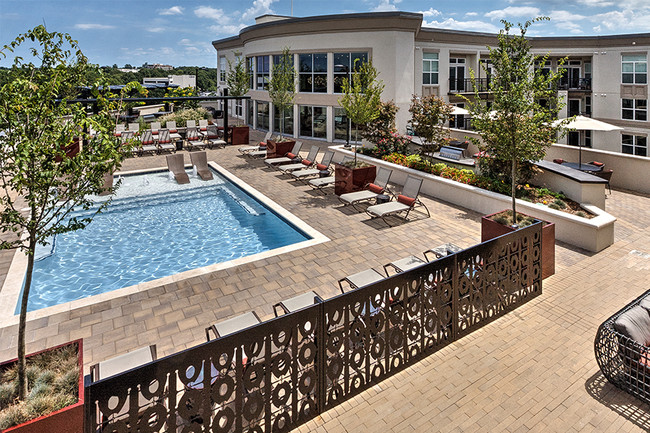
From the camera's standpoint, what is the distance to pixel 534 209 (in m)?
11.0

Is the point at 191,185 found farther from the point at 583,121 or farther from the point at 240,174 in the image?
the point at 583,121

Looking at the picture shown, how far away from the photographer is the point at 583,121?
53.0 feet

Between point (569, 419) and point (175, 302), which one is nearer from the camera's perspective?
point (569, 419)

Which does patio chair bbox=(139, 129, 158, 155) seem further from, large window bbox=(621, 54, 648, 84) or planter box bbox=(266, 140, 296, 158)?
large window bbox=(621, 54, 648, 84)

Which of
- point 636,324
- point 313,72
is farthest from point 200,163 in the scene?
point 636,324

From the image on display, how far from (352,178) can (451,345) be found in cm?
906

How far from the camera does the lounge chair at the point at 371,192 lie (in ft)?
44.1

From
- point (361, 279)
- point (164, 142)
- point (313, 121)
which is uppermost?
point (313, 121)

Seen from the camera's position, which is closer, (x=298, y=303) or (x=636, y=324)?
(x=636, y=324)

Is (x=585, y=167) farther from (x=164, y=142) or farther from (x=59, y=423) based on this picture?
(x=164, y=142)

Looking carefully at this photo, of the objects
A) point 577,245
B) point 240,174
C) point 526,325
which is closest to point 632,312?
point 526,325

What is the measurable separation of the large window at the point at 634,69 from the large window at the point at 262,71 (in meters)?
26.9

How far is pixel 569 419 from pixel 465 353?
1.55 m

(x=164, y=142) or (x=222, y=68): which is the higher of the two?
(x=222, y=68)
